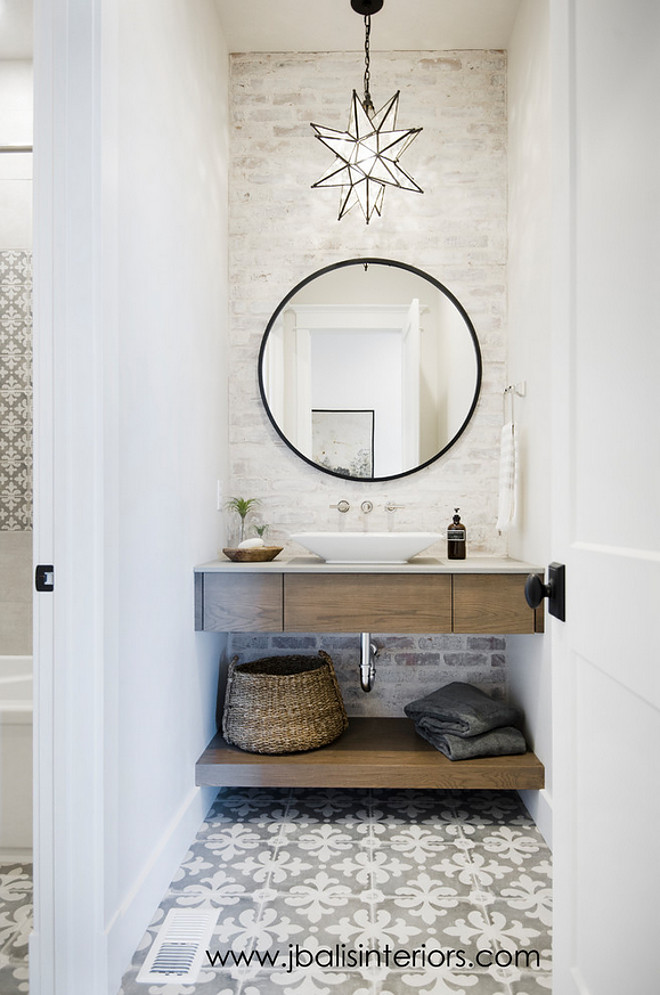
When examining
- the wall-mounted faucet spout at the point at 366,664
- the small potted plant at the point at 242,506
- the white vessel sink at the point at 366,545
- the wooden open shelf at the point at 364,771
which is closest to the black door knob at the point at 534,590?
the white vessel sink at the point at 366,545

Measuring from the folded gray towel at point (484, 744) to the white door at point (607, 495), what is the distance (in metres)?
1.30

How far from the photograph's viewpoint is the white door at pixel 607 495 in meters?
0.83

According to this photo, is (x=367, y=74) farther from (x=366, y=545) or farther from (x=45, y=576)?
(x=45, y=576)

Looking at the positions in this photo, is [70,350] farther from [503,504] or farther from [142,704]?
[503,504]

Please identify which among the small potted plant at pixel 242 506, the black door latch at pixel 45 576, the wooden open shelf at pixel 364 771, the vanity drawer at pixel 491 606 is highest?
the small potted plant at pixel 242 506

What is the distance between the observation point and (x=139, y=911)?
1.72 metres

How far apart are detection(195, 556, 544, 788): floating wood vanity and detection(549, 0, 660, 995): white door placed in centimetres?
118

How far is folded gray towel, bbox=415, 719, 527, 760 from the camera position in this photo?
245cm

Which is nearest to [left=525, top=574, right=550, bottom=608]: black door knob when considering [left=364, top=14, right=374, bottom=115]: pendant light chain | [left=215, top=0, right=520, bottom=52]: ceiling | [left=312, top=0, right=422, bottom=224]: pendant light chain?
[left=312, top=0, right=422, bottom=224]: pendant light chain

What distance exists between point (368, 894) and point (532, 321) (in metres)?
1.90

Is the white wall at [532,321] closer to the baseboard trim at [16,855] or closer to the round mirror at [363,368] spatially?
the round mirror at [363,368]

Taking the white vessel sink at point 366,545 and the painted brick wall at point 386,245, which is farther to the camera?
the painted brick wall at point 386,245

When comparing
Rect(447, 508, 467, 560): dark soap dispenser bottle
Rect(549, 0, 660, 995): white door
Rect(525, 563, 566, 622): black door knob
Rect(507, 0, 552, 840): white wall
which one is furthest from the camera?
Rect(447, 508, 467, 560): dark soap dispenser bottle

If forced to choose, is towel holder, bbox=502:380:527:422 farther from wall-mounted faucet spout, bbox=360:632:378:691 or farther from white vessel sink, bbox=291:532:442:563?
wall-mounted faucet spout, bbox=360:632:378:691
